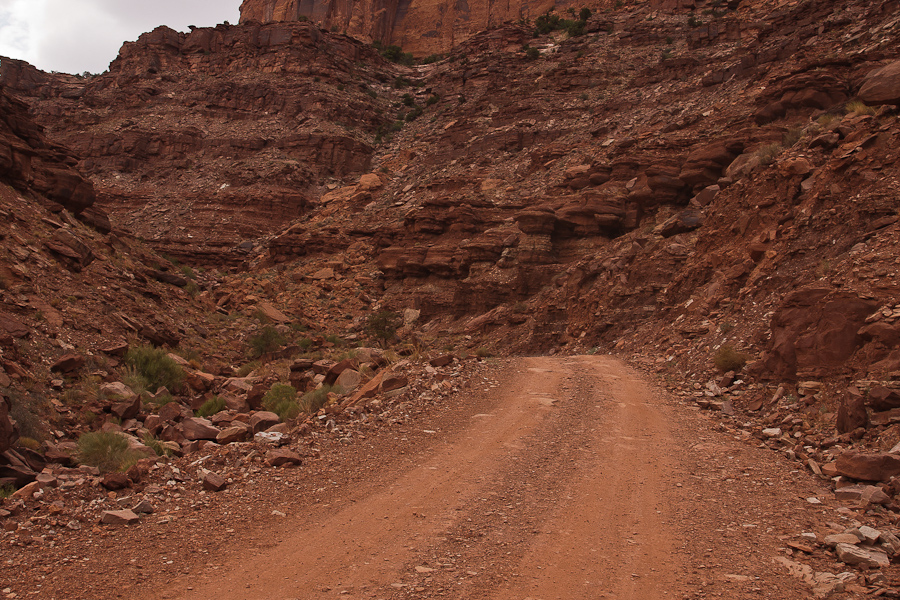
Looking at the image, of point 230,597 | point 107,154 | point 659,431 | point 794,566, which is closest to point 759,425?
point 659,431

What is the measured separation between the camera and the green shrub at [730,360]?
33.8 feet

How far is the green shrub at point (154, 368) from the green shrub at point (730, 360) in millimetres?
11768

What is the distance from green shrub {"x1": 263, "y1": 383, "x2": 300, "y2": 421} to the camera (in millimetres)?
10091

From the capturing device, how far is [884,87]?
40.2ft

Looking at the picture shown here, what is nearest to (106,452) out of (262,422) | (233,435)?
(233,435)

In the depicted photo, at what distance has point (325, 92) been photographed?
163ft

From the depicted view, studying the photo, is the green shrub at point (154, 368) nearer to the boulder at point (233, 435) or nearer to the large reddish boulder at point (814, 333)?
the boulder at point (233, 435)

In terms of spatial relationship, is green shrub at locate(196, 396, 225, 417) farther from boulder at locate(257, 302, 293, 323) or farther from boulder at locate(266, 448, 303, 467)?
boulder at locate(257, 302, 293, 323)

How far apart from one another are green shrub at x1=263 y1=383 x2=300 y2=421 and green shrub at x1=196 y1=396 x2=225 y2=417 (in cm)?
87

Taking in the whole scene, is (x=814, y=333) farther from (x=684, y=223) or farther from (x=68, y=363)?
(x=68, y=363)

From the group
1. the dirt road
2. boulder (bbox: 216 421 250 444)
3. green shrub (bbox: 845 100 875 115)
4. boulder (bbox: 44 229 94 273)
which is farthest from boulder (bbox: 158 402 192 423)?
green shrub (bbox: 845 100 875 115)

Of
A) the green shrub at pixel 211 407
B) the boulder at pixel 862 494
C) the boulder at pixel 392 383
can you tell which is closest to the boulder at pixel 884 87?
the boulder at pixel 862 494

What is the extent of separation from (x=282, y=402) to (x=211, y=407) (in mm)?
1883

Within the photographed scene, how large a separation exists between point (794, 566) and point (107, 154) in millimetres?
51985
